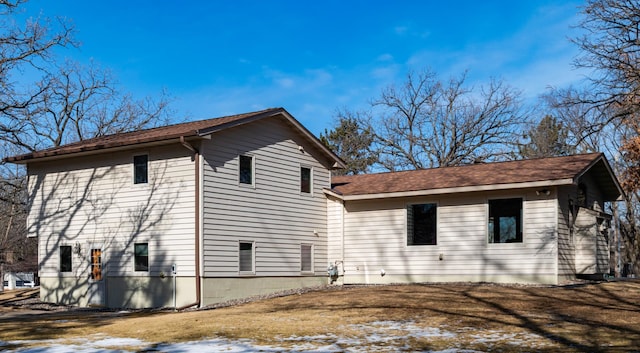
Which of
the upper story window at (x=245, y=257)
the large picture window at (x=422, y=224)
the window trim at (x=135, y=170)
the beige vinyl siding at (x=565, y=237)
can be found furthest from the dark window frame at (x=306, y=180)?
the beige vinyl siding at (x=565, y=237)

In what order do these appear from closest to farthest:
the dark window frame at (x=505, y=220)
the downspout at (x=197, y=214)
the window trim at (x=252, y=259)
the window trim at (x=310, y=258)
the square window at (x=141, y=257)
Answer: the downspout at (x=197, y=214), the square window at (x=141, y=257), the window trim at (x=252, y=259), the dark window frame at (x=505, y=220), the window trim at (x=310, y=258)

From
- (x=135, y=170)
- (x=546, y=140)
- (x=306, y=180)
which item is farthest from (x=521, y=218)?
(x=546, y=140)

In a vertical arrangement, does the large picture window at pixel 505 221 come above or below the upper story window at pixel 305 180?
below

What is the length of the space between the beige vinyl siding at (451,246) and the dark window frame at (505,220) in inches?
5.5

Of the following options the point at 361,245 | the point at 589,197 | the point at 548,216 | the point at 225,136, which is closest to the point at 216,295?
the point at 225,136

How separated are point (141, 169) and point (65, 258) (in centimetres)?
430

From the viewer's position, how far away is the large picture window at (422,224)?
21.8m

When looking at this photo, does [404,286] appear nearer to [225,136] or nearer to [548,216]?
[548,216]

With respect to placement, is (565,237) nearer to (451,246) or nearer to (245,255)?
(451,246)

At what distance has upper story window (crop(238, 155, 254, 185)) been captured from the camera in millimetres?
20500

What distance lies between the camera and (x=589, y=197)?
906 inches

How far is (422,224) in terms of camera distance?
2206cm

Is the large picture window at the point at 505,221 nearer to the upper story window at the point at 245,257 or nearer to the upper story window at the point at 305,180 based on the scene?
the upper story window at the point at 305,180

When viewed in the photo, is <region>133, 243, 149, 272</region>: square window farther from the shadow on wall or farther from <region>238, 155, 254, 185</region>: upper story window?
<region>238, 155, 254, 185</region>: upper story window
